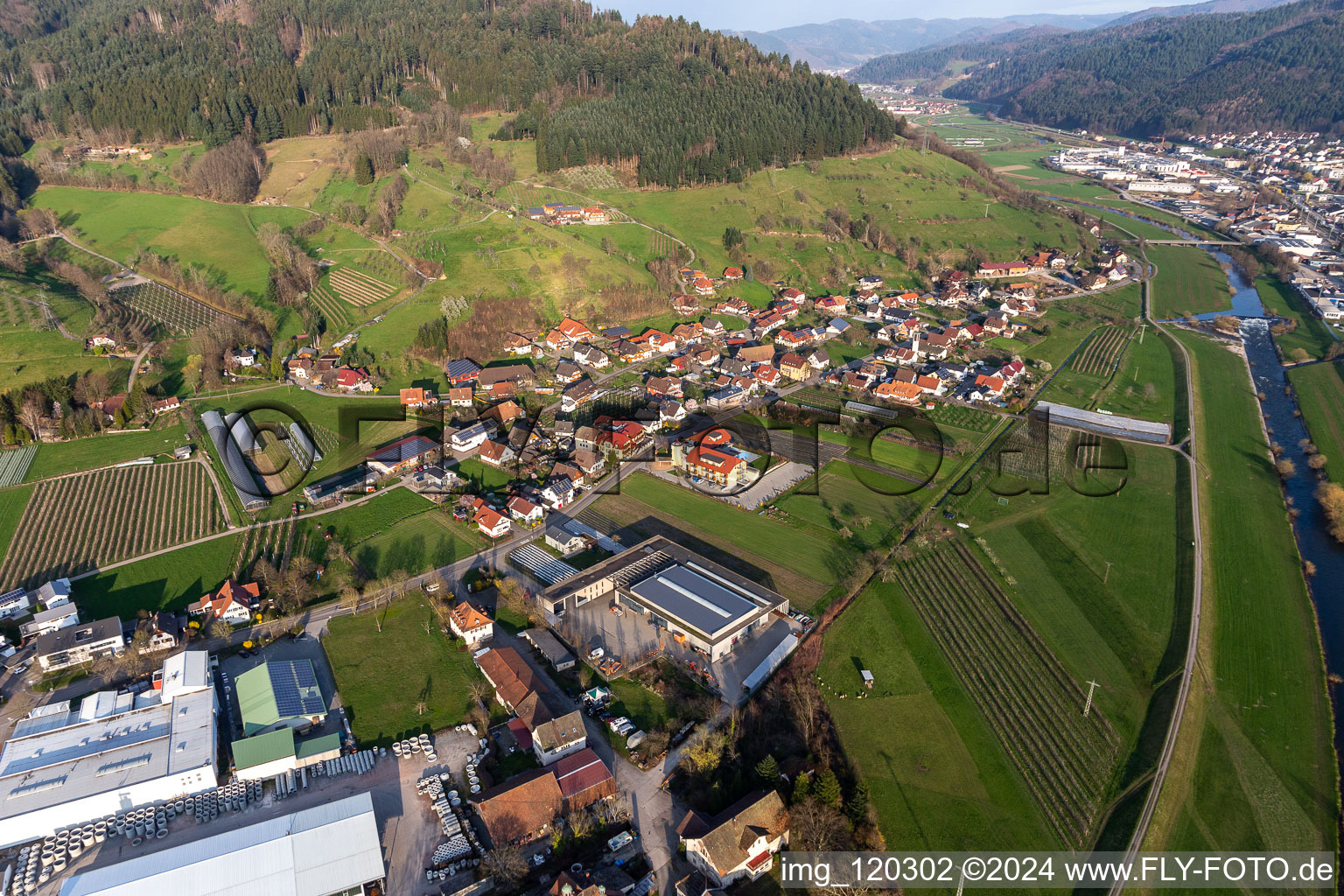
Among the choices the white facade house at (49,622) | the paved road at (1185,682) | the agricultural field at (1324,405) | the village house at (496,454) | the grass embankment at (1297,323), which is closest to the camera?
the paved road at (1185,682)

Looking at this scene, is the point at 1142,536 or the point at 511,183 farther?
the point at 511,183

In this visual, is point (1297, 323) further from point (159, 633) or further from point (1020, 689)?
point (159, 633)

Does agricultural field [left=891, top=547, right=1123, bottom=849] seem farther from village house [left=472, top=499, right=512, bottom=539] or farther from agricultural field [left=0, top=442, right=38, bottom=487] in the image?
agricultural field [left=0, top=442, right=38, bottom=487]

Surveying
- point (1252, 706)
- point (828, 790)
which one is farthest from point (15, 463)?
point (1252, 706)

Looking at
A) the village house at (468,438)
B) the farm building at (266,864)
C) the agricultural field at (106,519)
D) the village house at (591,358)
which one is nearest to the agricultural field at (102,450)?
the agricultural field at (106,519)

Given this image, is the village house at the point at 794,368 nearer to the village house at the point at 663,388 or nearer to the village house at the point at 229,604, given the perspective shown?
the village house at the point at 663,388

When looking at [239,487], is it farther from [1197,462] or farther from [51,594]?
[1197,462]

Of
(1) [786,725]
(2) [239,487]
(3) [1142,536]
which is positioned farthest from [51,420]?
(3) [1142,536]
